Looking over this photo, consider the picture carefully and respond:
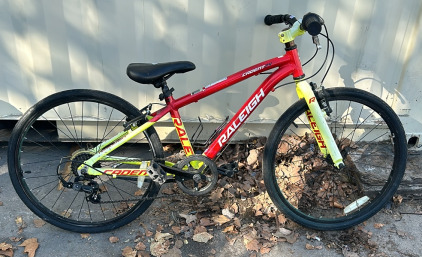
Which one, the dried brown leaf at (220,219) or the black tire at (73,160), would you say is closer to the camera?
the black tire at (73,160)

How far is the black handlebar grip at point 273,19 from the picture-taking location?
297cm

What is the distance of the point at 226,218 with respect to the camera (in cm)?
331

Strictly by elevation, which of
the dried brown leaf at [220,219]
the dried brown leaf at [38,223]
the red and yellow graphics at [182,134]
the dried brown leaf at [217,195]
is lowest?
the dried brown leaf at [38,223]

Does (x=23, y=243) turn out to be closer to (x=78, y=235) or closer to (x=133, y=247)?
(x=78, y=235)

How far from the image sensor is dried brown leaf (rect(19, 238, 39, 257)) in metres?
2.95

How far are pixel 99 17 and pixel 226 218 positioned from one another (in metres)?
1.97

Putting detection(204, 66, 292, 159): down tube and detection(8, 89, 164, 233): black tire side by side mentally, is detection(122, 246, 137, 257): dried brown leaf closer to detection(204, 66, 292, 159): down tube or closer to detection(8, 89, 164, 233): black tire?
detection(8, 89, 164, 233): black tire

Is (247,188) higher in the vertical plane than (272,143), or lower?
lower

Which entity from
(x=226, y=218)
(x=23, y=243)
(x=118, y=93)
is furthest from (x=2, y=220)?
(x=226, y=218)

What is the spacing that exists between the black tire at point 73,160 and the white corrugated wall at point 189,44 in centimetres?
32

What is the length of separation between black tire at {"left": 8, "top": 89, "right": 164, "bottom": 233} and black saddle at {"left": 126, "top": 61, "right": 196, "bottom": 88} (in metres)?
0.32

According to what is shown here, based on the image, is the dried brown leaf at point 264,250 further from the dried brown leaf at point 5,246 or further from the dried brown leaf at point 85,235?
the dried brown leaf at point 5,246

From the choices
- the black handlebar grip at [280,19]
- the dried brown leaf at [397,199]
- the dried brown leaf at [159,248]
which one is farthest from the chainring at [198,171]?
the dried brown leaf at [397,199]

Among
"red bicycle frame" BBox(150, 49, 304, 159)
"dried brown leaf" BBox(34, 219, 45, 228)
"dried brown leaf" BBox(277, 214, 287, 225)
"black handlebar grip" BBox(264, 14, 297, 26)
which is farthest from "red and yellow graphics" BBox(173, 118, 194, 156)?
"dried brown leaf" BBox(34, 219, 45, 228)
